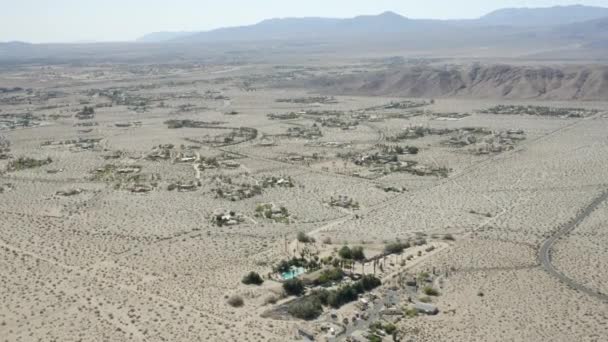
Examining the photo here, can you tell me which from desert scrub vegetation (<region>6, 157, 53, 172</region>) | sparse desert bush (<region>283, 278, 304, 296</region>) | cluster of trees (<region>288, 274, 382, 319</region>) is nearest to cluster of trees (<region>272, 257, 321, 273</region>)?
sparse desert bush (<region>283, 278, 304, 296</region>)

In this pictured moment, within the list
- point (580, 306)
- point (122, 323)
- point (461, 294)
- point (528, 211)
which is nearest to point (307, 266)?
point (461, 294)

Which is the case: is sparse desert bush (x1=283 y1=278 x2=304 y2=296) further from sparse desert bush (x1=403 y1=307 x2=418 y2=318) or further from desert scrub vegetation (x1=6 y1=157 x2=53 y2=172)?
desert scrub vegetation (x1=6 y1=157 x2=53 y2=172)

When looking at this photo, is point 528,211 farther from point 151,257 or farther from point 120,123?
point 120,123

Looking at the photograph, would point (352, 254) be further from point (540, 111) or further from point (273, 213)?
point (540, 111)

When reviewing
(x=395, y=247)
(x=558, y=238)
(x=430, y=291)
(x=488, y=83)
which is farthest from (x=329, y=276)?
(x=488, y=83)

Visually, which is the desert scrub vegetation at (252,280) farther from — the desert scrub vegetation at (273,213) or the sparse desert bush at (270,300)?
the desert scrub vegetation at (273,213)

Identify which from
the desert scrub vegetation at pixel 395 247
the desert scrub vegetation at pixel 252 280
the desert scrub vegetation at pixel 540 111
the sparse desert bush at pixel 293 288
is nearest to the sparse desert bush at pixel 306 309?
the sparse desert bush at pixel 293 288
